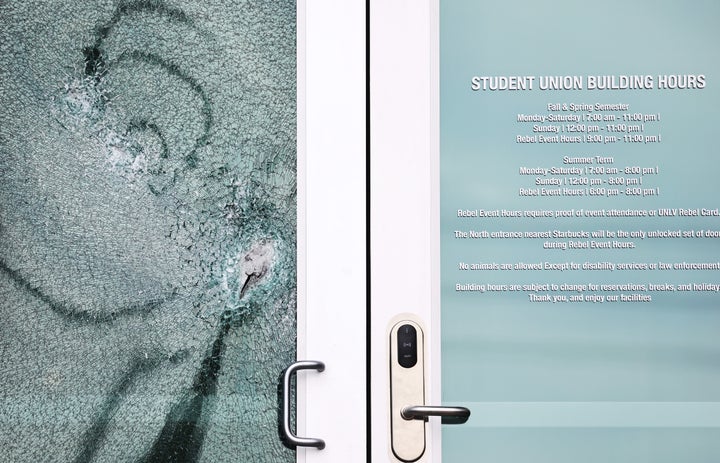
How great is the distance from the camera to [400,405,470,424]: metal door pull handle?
1.00 meters

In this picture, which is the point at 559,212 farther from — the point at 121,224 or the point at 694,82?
the point at 121,224

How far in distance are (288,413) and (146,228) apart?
437 millimetres

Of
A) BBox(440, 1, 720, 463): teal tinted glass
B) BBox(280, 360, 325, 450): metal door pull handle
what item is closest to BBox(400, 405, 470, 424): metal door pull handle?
BBox(440, 1, 720, 463): teal tinted glass

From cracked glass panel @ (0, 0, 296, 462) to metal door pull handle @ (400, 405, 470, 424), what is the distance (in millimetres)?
246

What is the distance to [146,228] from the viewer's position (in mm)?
1049

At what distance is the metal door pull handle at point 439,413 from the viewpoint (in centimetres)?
100

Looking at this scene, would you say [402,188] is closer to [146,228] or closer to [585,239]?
[585,239]

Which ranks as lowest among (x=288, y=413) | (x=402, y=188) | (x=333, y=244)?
(x=288, y=413)

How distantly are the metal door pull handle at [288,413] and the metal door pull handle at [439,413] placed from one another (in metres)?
0.17

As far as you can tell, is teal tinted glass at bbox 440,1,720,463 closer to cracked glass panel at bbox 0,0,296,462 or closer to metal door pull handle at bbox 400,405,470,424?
metal door pull handle at bbox 400,405,470,424

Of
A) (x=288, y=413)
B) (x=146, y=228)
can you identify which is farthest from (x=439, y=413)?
(x=146, y=228)

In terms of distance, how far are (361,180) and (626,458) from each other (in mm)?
704

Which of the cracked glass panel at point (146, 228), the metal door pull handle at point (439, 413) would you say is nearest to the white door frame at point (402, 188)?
the metal door pull handle at point (439, 413)

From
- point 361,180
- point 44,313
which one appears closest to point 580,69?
point 361,180
